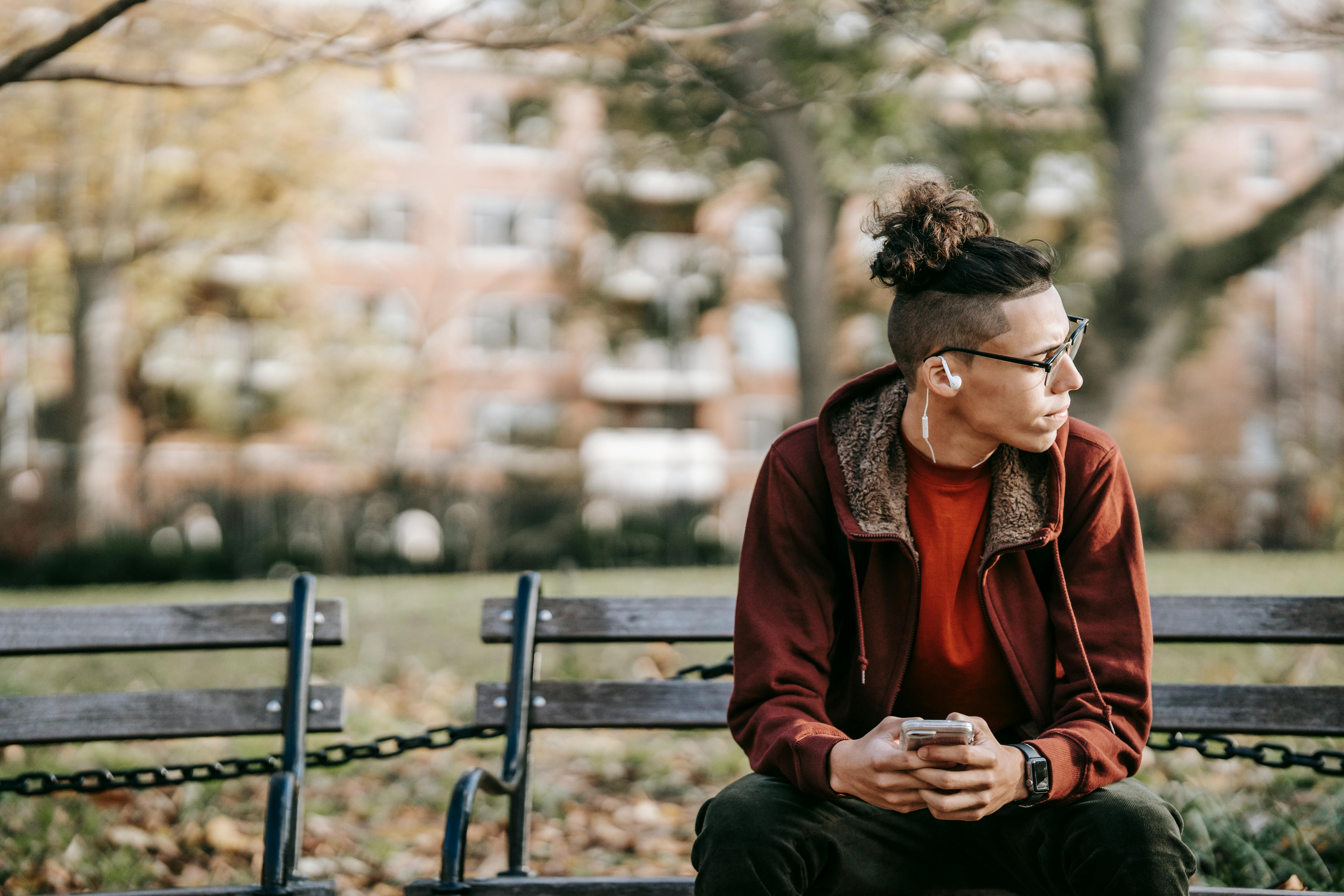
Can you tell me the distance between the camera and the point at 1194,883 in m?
3.18

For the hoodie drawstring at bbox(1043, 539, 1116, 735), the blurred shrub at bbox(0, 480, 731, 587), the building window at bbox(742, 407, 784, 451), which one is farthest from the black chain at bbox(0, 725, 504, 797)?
the building window at bbox(742, 407, 784, 451)

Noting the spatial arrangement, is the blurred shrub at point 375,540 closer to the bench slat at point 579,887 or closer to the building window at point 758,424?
the bench slat at point 579,887

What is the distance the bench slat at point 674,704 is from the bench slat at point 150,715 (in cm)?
50

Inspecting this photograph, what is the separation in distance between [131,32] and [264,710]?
4689 mm

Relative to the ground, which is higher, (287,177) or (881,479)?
(287,177)

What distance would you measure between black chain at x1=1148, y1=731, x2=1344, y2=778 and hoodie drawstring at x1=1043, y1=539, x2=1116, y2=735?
0.65 meters

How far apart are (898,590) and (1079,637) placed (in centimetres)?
A: 37

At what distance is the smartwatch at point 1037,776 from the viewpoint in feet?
6.74

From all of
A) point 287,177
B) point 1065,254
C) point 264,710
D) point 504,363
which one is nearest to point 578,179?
point 287,177

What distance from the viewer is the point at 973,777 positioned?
1.97 meters

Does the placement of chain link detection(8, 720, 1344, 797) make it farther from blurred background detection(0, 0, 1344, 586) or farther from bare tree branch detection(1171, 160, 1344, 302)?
bare tree branch detection(1171, 160, 1344, 302)

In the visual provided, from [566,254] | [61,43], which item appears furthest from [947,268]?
[566,254]

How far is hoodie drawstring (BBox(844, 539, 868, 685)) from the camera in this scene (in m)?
2.31

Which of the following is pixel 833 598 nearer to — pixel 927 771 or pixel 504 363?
pixel 927 771
